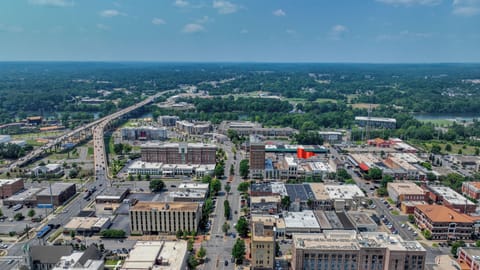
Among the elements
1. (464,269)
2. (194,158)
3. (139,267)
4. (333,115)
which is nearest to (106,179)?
(194,158)

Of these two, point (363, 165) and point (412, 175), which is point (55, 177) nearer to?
point (363, 165)

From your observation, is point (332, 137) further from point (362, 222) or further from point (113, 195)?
point (113, 195)

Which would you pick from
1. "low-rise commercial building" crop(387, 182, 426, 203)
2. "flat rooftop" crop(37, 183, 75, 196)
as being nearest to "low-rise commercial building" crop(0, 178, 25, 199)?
"flat rooftop" crop(37, 183, 75, 196)

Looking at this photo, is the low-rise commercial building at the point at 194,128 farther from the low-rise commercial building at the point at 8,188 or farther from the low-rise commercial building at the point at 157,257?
the low-rise commercial building at the point at 157,257

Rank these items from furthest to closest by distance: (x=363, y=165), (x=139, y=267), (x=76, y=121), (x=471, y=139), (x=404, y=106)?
1. (x=404, y=106)
2. (x=76, y=121)
3. (x=471, y=139)
4. (x=363, y=165)
5. (x=139, y=267)

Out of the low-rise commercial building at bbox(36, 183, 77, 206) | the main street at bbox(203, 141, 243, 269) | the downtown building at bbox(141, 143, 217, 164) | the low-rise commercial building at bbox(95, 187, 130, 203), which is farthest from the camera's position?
the downtown building at bbox(141, 143, 217, 164)

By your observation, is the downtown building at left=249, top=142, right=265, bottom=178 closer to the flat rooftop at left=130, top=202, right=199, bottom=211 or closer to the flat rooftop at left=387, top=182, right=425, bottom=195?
the flat rooftop at left=130, top=202, right=199, bottom=211

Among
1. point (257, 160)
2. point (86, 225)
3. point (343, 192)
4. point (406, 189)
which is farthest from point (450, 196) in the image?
point (86, 225)
